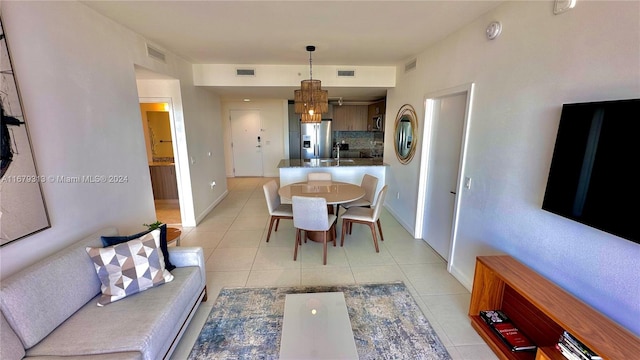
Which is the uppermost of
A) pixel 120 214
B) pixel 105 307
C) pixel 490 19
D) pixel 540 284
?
pixel 490 19

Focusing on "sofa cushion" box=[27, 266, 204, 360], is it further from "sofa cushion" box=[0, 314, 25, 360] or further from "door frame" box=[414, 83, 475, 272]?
"door frame" box=[414, 83, 475, 272]

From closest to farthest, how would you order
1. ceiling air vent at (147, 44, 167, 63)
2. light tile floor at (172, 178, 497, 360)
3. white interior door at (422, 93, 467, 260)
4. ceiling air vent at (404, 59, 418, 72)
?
light tile floor at (172, 178, 497, 360)
white interior door at (422, 93, 467, 260)
ceiling air vent at (147, 44, 167, 63)
ceiling air vent at (404, 59, 418, 72)

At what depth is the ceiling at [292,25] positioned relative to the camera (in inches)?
82.4

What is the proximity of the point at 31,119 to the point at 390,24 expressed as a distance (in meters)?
2.90

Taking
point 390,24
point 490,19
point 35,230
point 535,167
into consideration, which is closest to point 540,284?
point 535,167

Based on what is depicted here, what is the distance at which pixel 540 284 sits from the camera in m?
1.59

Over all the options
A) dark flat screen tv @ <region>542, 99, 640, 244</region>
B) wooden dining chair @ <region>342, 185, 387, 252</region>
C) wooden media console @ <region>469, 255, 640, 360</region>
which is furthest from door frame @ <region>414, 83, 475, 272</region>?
dark flat screen tv @ <region>542, 99, 640, 244</region>

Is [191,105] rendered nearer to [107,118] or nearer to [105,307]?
[107,118]

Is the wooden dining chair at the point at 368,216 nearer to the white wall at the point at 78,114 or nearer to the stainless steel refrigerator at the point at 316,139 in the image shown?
the white wall at the point at 78,114

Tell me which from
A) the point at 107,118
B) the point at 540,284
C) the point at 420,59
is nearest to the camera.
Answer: the point at 540,284

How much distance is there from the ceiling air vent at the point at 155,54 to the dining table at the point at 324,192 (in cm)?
225

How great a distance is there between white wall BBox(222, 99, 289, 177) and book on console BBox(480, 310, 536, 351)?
6.08 meters

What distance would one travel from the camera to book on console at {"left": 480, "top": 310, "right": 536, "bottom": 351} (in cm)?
171

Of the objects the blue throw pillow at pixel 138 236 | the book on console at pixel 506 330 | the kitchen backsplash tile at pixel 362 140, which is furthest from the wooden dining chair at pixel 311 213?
the kitchen backsplash tile at pixel 362 140
